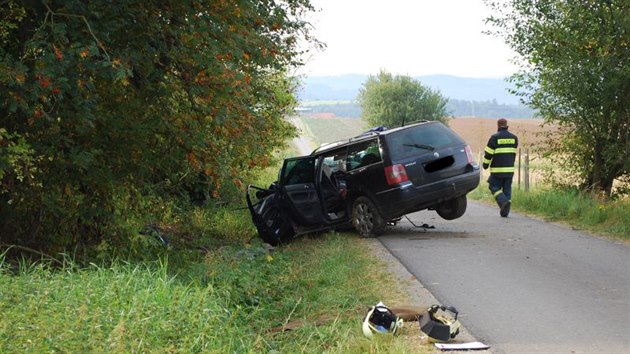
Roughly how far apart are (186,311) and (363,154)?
746cm

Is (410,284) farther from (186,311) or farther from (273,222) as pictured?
(273,222)

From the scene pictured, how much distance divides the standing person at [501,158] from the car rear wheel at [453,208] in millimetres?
1479

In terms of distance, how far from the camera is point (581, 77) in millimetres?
16828

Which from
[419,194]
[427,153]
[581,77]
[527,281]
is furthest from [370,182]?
[581,77]

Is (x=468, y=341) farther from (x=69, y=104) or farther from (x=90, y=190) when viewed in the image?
(x=90, y=190)

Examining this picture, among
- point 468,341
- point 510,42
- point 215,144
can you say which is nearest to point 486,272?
point 468,341

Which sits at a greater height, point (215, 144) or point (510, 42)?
point (510, 42)

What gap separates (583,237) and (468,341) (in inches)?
270

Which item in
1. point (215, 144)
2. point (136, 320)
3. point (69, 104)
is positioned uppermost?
point (69, 104)

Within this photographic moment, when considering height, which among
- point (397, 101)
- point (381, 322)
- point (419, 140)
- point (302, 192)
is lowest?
point (397, 101)

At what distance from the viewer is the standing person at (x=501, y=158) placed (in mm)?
15219

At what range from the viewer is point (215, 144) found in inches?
405

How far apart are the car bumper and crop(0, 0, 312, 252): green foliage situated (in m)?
2.78

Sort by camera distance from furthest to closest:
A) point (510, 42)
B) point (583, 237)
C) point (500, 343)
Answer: point (510, 42) < point (583, 237) < point (500, 343)
